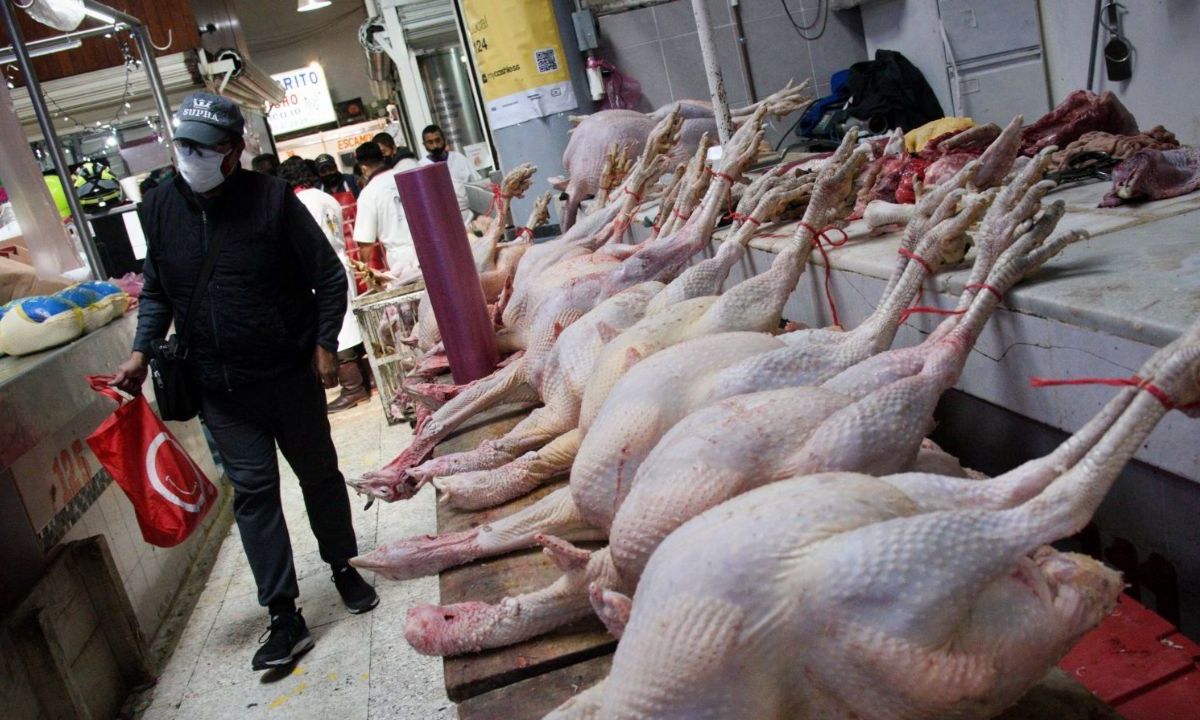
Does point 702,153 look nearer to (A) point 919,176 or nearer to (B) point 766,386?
(A) point 919,176

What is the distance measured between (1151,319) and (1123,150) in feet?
4.55

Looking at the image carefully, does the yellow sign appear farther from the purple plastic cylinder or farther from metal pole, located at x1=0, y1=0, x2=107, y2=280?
the purple plastic cylinder

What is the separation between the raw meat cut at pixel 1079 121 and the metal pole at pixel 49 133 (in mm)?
4565

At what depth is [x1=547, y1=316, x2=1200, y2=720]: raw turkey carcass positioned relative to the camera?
3.45 feet

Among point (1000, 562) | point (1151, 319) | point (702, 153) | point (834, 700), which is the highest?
point (702, 153)

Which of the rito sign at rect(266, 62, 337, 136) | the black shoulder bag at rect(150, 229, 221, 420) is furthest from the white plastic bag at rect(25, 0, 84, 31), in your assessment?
the rito sign at rect(266, 62, 337, 136)

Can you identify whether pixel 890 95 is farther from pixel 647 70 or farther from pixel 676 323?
pixel 676 323

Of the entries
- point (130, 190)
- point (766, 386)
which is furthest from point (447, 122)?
point (766, 386)

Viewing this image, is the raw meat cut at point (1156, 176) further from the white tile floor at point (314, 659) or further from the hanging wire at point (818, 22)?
the hanging wire at point (818, 22)

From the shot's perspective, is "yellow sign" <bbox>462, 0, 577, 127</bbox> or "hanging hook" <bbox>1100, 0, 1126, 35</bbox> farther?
"yellow sign" <bbox>462, 0, 577, 127</bbox>

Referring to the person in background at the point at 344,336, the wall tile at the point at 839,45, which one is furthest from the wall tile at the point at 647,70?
the person in background at the point at 344,336

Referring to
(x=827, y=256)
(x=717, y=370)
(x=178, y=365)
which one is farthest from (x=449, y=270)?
(x=717, y=370)

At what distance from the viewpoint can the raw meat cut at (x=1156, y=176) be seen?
2.06 metres

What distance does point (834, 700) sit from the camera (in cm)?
113
